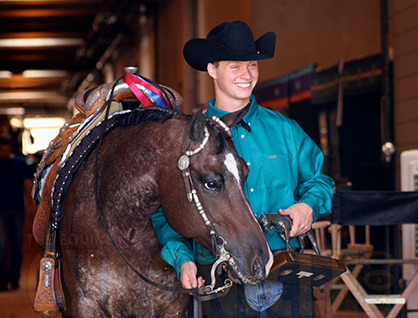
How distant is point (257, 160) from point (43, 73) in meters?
25.3

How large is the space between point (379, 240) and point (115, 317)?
3.68m

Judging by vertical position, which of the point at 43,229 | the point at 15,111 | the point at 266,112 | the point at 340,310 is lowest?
the point at 340,310

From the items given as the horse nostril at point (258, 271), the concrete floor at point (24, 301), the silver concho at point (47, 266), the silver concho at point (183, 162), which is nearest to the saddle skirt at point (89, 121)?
the silver concho at point (47, 266)

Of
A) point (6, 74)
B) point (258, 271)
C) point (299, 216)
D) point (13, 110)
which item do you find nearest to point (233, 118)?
point (299, 216)

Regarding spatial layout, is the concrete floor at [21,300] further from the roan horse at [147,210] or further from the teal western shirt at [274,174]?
the teal western shirt at [274,174]

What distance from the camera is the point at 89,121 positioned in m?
2.41

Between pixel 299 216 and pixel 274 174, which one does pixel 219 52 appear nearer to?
pixel 274 174

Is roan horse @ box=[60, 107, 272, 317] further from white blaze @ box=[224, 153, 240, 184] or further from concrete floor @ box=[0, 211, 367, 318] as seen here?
concrete floor @ box=[0, 211, 367, 318]

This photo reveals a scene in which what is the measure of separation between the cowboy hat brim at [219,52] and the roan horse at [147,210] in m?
0.28

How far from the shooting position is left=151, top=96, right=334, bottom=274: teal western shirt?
217 cm

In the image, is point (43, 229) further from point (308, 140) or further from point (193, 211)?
point (308, 140)

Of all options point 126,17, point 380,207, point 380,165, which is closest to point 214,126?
point 380,207

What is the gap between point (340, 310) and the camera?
16.3 ft

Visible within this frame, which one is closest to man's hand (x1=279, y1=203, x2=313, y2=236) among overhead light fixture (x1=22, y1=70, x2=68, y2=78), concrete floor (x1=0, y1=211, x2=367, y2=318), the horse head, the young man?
the young man
